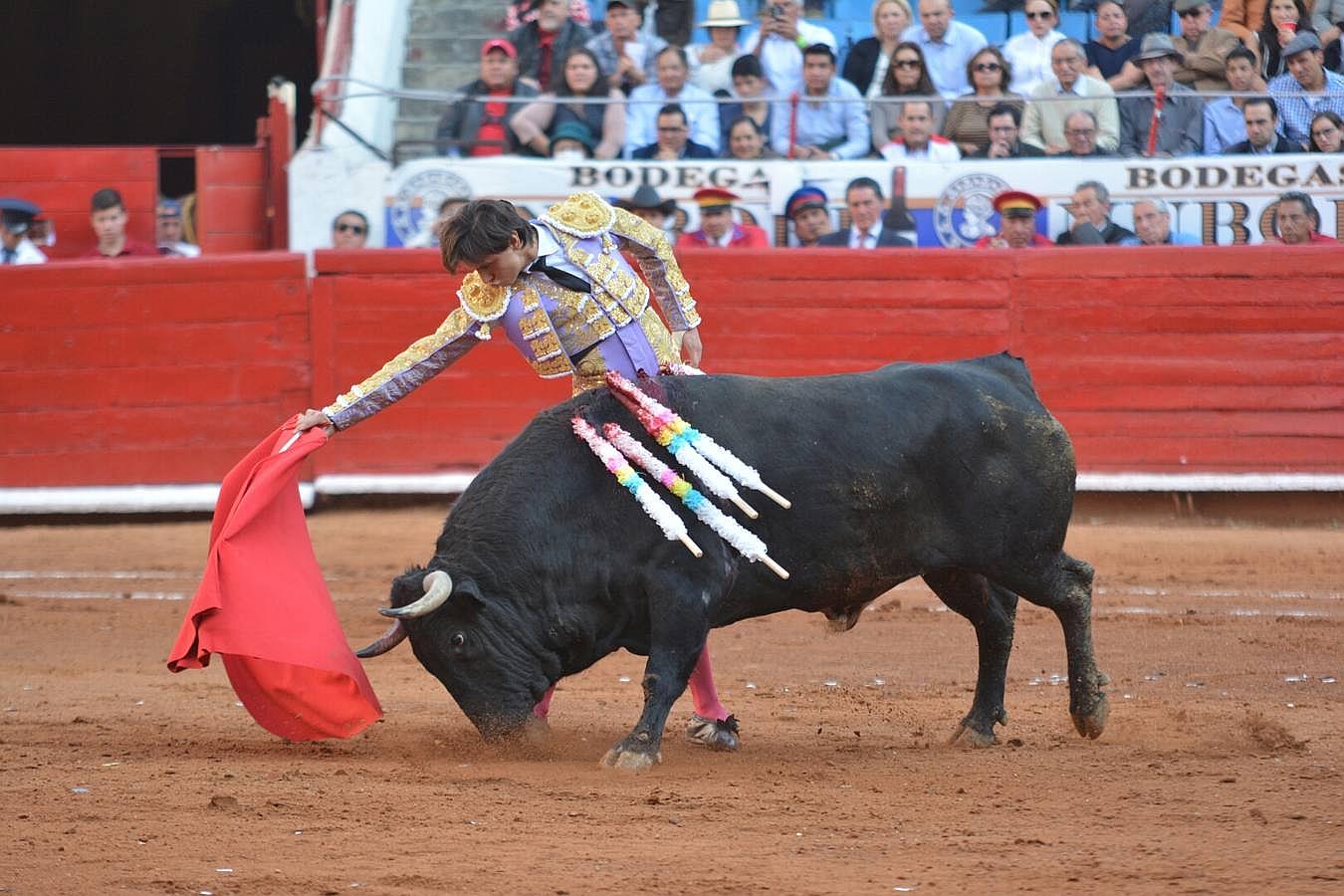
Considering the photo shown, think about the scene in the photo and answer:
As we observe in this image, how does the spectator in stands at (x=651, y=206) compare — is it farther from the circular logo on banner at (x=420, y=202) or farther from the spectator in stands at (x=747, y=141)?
the circular logo on banner at (x=420, y=202)

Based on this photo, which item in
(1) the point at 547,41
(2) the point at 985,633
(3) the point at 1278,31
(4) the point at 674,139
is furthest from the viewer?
(1) the point at 547,41

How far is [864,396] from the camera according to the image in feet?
15.0

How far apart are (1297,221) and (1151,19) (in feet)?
4.57

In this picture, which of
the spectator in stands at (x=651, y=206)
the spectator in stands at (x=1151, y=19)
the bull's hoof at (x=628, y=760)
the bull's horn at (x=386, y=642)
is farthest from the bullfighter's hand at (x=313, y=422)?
the spectator in stands at (x=1151, y=19)

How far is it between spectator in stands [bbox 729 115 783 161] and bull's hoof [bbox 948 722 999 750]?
16.1 ft

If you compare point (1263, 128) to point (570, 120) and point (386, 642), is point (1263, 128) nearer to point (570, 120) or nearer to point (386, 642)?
point (570, 120)

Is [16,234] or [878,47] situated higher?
[878,47]

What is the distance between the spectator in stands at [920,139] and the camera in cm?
898

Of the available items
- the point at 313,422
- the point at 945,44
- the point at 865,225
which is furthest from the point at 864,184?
the point at 313,422

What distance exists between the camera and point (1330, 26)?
29.8 ft

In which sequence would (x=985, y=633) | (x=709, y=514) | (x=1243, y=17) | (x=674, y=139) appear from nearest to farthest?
(x=709, y=514), (x=985, y=633), (x=674, y=139), (x=1243, y=17)

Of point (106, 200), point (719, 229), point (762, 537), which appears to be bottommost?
point (106, 200)

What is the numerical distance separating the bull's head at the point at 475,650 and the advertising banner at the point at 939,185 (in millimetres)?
4936

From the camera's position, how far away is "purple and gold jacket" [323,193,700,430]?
4.52 m
